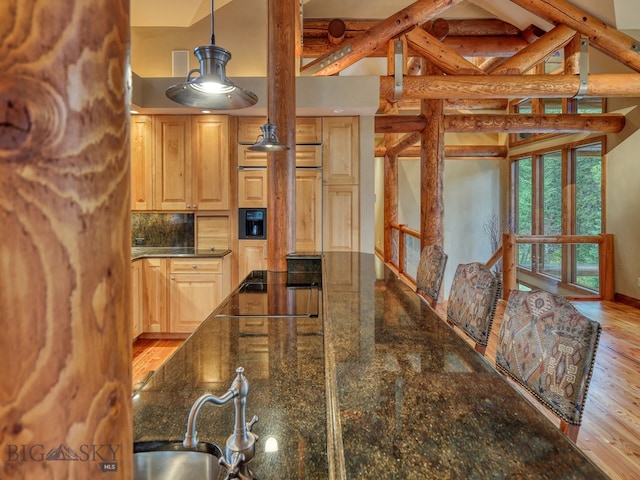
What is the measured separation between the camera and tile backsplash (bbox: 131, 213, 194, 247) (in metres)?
4.73

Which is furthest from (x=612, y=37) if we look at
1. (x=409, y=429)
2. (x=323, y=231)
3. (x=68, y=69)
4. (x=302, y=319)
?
(x=68, y=69)

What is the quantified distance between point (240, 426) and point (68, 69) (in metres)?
0.75

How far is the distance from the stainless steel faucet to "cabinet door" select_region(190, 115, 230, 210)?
150 inches

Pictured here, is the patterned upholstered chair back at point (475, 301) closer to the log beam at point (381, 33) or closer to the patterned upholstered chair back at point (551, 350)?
the patterned upholstered chair back at point (551, 350)

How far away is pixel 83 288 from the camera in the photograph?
36 cm

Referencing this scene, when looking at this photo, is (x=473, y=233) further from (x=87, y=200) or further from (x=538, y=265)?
(x=87, y=200)

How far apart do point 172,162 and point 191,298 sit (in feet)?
5.06

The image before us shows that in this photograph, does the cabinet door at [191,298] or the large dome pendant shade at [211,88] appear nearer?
the large dome pendant shade at [211,88]

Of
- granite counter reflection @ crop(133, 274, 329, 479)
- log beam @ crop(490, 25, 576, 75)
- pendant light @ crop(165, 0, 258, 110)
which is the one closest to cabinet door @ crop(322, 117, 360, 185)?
log beam @ crop(490, 25, 576, 75)

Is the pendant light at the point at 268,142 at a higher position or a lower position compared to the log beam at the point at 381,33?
lower

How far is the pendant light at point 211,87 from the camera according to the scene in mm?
1774

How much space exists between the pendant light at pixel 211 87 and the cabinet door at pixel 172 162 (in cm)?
258

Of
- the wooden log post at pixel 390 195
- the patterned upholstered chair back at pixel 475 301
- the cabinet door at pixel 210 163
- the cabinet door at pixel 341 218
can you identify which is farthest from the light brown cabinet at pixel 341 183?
the wooden log post at pixel 390 195

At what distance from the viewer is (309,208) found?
4.55 meters
